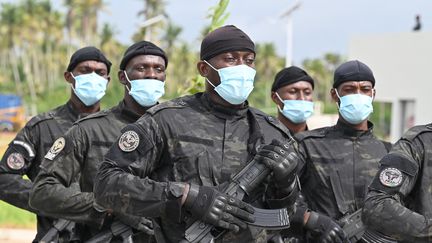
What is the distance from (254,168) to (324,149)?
64.7 inches

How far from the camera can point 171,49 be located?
73.4 m

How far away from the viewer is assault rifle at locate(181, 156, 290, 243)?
10.1ft

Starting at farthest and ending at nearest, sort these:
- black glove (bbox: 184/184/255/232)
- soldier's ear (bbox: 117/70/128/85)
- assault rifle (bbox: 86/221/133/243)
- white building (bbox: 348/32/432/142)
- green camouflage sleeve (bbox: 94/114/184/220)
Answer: white building (bbox: 348/32/432/142), soldier's ear (bbox: 117/70/128/85), assault rifle (bbox: 86/221/133/243), green camouflage sleeve (bbox: 94/114/184/220), black glove (bbox: 184/184/255/232)

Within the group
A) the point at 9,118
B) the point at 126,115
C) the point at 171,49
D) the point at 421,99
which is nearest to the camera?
the point at 126,115

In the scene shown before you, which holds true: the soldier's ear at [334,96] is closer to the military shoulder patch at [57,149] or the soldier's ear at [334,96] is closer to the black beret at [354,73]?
the black beret at [354,73]

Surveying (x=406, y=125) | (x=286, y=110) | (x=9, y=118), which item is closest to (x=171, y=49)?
(x=9, y=118)

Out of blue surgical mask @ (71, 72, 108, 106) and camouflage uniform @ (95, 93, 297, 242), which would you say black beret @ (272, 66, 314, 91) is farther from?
camouflage uniform @ (95, 93, 297, 242)

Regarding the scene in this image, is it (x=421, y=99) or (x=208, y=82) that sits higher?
(x=208, y=82)

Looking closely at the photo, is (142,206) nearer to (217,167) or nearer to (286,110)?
(217,167)

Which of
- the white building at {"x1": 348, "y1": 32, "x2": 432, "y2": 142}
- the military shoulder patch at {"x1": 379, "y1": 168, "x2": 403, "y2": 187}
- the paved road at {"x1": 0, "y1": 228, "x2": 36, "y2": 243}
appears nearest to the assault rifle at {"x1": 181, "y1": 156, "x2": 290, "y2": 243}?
the military shoulder patch at {"x1": 379, "y1": 168, "x2": 403, "y2": 187}

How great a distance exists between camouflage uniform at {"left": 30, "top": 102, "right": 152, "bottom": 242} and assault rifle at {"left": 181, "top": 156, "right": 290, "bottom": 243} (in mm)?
1243

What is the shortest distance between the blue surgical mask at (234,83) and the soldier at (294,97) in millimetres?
2259

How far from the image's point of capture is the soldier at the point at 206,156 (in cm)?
304

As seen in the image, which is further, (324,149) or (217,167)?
(324,149)
